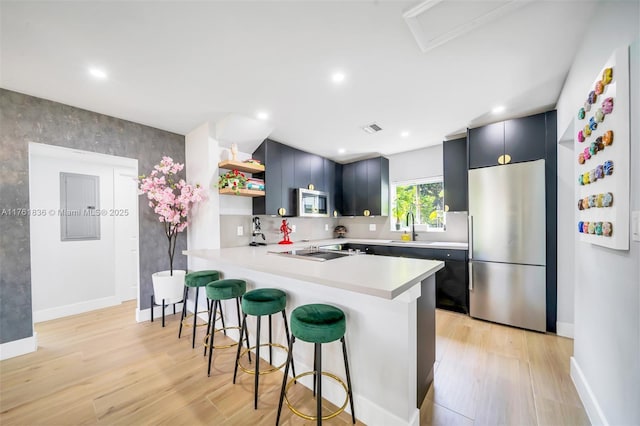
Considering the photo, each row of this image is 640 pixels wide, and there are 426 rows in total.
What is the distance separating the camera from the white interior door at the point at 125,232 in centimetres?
355

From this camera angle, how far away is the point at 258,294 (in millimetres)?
1811

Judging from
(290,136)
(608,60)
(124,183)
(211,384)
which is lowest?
(211,384)

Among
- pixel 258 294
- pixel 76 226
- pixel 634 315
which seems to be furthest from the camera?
pixel 76 226

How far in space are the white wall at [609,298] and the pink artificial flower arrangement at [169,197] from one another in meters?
3.35

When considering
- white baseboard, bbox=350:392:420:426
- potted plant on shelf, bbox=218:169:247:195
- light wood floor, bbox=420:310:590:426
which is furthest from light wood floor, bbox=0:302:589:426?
potted plant on shelf, bbox=218:169:247:195

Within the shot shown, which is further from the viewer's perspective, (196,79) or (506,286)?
(506,286)

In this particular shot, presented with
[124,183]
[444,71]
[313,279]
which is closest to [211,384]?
[313,279]

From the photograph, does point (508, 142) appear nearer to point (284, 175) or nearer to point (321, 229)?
point (284, 175)

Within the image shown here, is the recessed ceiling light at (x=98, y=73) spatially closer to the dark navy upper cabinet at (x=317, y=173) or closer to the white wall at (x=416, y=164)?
the dark navy upper cabinet at (x=317, y=173)

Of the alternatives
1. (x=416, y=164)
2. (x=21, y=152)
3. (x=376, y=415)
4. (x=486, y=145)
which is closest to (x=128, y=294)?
Answer: (x=21, y=152)

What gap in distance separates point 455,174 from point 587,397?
2522mm

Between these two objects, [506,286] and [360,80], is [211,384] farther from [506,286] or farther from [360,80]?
[506,286]

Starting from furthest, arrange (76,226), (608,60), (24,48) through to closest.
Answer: (76,226) < (24,48) < (608,60)

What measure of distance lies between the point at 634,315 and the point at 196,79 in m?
3.04
